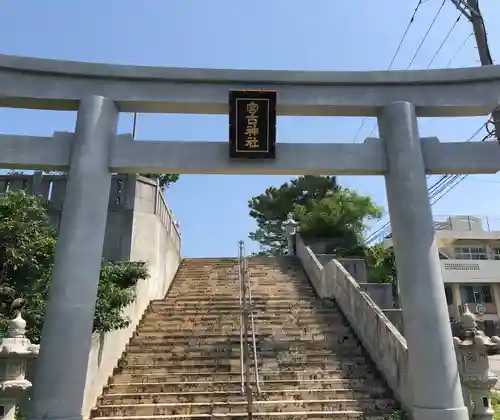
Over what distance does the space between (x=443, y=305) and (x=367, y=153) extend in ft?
8.19

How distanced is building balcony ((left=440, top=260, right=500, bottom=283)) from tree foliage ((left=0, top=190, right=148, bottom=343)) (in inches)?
872

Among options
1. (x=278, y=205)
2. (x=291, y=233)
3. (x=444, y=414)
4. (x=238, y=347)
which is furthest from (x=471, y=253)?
(x=444, y=414)

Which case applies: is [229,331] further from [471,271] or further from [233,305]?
[471,271]

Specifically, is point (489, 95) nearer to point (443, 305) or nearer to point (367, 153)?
point (367, 153)

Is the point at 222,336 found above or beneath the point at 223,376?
above

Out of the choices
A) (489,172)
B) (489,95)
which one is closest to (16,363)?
(489,172)

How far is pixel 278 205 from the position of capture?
28.1 metres

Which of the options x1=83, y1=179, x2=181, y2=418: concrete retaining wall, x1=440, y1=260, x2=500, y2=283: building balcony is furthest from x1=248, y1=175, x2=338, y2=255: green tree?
x1=83, y1=179, x2=181, y2=418: concrete retaining wall

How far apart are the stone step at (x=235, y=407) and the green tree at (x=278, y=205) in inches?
746

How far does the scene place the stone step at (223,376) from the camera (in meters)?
6.69

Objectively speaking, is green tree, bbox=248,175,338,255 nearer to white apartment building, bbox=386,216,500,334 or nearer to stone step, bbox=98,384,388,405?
white apartment building, bbox=386,216,500,334

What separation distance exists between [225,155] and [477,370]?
4598 millimetres

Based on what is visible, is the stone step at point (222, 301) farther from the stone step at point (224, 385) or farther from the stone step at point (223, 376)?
the stone step at point (224, 385)

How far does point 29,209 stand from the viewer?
7.73 metres
